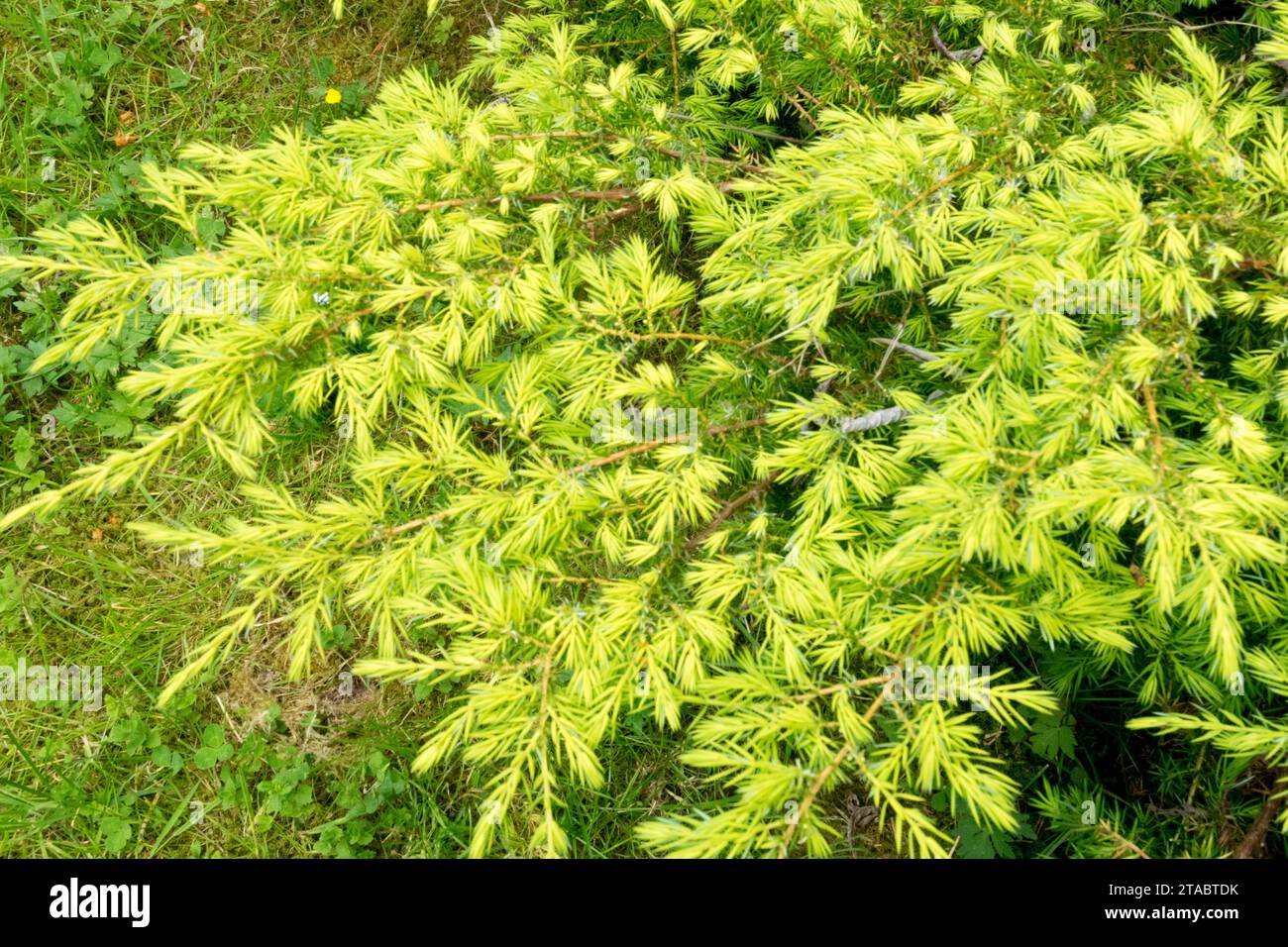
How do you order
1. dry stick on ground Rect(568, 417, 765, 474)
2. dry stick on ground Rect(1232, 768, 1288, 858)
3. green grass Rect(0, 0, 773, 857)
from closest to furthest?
dry stick on ground Rect(568, 417, 765, 474) → dry stick on ground Rect(1232, 768, 1288, 858) → green grass Rect(0, 0, 773, 857)

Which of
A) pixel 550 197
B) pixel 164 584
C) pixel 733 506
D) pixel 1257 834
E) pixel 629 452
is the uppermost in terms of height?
pixel 550 197

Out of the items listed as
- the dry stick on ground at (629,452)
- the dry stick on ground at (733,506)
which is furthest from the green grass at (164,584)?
the dry stick on ground at (629,452)

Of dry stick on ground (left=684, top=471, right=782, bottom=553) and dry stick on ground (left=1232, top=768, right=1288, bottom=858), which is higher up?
dry stick on ground (left=684, top=471, right=782, bottom=553)

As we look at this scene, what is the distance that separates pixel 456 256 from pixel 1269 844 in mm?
2028

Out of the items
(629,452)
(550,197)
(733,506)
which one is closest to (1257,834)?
(733,506)

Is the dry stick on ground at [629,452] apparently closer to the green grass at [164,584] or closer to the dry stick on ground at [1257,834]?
the green grass at [164,584]

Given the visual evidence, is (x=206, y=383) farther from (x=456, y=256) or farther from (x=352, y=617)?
(x=352, y=617)

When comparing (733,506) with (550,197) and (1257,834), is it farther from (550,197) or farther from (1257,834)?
(1257,834)

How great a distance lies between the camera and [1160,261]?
129 centimetres

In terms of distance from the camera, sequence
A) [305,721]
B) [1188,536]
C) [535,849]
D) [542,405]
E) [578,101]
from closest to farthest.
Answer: [1188,536]
[542,405]
[578,101]
[535,849]
[305,721]

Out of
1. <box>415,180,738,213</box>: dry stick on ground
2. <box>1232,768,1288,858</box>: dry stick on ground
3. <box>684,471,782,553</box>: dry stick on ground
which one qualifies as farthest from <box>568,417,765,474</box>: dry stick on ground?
<box>1232,768,1288,858</box>: dry stick on ground

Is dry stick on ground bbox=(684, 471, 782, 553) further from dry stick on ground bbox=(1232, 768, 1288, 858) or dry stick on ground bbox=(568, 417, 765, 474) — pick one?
dry stick on ground bbox=(1232, 768, 1288, 858)

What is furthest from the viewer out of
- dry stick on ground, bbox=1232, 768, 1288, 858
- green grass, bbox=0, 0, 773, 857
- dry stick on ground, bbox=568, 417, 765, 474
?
green grass, bbox=0, 0, 773, 857
